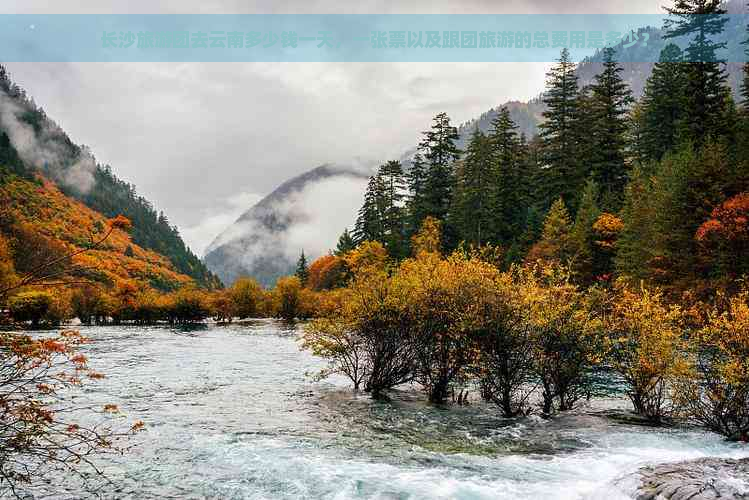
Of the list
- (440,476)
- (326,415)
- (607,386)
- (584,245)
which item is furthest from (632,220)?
(440,476)

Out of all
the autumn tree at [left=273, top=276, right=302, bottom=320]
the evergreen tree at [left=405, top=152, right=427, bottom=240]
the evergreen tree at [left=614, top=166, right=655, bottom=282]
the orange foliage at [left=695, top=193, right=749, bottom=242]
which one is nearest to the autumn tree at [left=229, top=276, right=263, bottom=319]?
the autumn tree at [left=273, top=276, right=302, bottom=320]

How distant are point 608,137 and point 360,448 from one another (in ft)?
232

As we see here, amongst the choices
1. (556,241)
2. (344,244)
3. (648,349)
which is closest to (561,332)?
(648,349)

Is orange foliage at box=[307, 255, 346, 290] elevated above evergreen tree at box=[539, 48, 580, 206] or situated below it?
below

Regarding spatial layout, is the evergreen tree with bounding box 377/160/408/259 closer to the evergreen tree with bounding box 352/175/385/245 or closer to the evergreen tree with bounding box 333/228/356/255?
the evergreen tree with bounding box 352/175/385/245

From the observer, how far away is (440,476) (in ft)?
41.3

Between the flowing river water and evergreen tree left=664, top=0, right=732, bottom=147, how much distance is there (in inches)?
2007

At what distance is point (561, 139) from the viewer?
266ft

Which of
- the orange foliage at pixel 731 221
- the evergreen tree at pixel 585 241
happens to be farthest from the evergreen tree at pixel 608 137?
the orange foliage at pixel 731 221

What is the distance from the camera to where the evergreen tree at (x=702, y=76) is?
2344 inches

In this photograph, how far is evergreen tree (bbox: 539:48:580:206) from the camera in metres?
77.0

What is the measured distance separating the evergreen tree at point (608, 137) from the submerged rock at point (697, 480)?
206ft

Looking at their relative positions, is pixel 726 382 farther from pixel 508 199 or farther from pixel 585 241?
pixel 508 199

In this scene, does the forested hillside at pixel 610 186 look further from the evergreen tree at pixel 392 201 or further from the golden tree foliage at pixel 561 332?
the golden tree foliage at pixel 561 332
